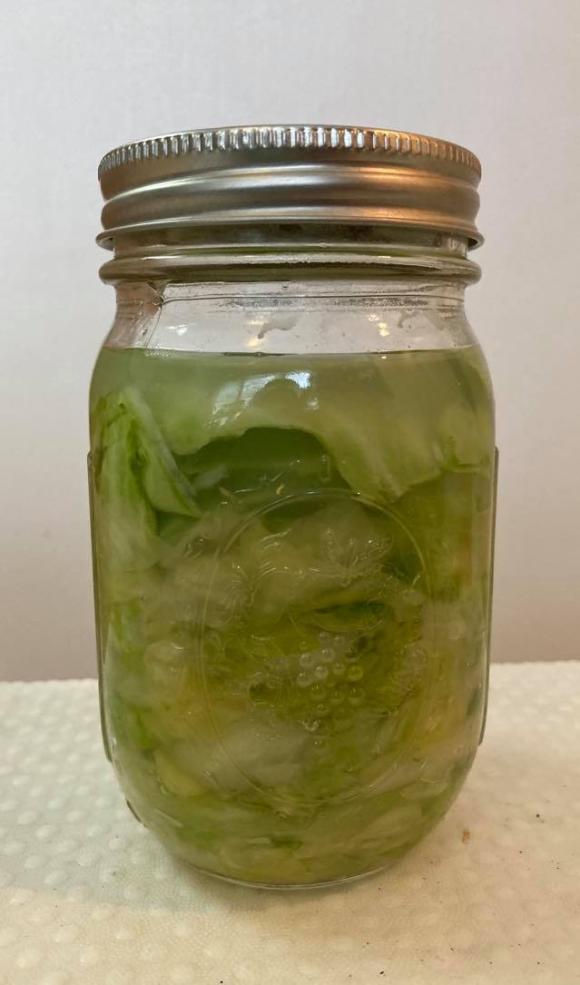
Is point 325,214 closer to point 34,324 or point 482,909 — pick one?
point 482,909

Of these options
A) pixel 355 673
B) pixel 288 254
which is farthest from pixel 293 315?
pixel 355 673

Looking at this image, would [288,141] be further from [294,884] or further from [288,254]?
[294,884]

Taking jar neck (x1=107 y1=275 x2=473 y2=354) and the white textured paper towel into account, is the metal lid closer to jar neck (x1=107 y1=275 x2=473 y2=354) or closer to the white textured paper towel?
jar neck (x1=107 y1=275 x2=473 y2=354)

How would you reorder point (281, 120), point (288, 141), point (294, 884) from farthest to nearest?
point (281, 120), point (294, 884), point (288, 141)

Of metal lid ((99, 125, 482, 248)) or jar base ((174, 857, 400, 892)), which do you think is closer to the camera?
metal lid ((99, 125, 482, 248))

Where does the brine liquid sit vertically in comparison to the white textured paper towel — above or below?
above

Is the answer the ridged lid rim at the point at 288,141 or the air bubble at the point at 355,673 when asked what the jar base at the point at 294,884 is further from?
the ridged lid rim at the point at 288,141

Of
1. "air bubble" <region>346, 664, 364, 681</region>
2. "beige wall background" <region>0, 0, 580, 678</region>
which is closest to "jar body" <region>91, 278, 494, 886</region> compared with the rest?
"air bubble" <region>346, 664, 364, 681</region>
